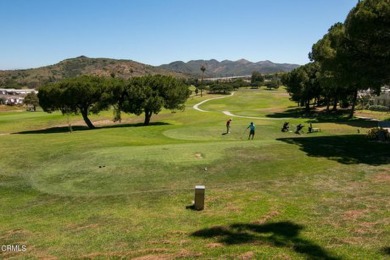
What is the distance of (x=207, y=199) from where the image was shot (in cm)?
1956

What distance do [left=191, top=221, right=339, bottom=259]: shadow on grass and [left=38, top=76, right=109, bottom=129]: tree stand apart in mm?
52147

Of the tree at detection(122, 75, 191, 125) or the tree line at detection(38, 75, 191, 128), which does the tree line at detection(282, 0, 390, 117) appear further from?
the tree line at detection(38, 75, 191, 128)

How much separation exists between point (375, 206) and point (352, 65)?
1867 centimetres

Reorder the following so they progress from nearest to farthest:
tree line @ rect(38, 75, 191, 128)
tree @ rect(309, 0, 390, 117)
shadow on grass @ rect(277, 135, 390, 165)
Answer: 1. shadow on grass @ rect(277, 135, 390, 165)
2. tree @ rect(309, 0, 390, 117)
3. tree line @ rect(38, 75, 191, 128)

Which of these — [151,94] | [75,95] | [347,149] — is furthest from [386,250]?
[75,95]

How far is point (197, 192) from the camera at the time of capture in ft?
58.6

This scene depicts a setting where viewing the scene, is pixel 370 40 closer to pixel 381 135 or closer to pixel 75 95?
pixel 381 135

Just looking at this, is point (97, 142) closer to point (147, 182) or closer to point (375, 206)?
point (147, 182)

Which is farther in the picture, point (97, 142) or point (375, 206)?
point (97, 142)

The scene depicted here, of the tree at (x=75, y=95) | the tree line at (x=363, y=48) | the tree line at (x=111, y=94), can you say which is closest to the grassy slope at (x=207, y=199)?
the tree line at (x=363, y=48)

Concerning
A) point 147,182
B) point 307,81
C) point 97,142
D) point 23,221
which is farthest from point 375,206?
point 307,81

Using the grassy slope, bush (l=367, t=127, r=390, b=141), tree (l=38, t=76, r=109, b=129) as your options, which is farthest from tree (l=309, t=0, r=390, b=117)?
tree (l=38, t=76, r=109, b=129)

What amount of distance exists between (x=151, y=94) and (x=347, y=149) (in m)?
41.0

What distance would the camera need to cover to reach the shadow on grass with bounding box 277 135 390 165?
26766mm
